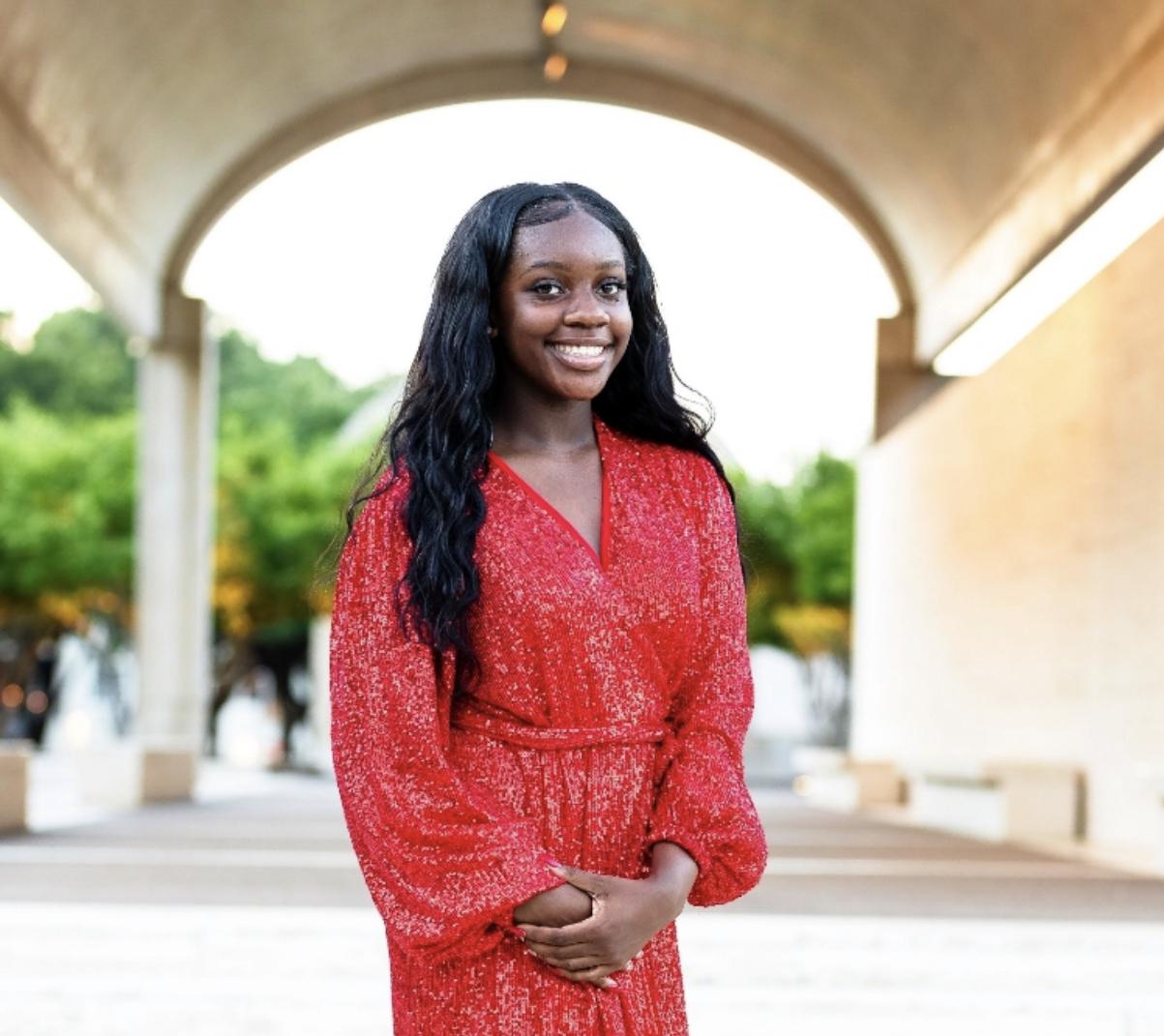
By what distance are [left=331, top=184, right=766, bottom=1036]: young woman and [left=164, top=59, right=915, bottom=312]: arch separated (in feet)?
66.5

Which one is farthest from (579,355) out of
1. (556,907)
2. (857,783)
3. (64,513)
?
(64,513)

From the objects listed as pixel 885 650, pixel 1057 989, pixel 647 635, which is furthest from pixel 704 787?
pixel 885 650

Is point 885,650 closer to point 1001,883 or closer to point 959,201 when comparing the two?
point 959,201

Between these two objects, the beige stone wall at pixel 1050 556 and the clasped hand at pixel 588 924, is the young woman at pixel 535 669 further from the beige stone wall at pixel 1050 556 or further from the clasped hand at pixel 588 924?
the beige stone wall at pixel 1050 556

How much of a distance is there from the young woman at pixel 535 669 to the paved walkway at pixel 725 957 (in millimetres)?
4607

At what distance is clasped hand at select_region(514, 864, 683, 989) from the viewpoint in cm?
235

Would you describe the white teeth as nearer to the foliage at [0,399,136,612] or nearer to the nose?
the nose

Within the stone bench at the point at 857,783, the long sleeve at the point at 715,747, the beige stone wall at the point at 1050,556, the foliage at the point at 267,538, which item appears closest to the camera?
the long sleeve at the point at 715,747

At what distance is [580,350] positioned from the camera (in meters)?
2.57

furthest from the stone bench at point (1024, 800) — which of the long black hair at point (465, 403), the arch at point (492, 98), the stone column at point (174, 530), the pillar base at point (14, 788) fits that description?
the long black hair at point (465, 403)

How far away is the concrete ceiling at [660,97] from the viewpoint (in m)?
15.3

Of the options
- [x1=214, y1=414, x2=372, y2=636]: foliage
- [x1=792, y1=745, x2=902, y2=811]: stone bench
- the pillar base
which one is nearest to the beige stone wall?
[x1=792, y1=745, x2=902, y2=811]: stone bench

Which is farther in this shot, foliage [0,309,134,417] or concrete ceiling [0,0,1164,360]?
foliage [0,309,134,417]

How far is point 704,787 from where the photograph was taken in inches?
97.6
